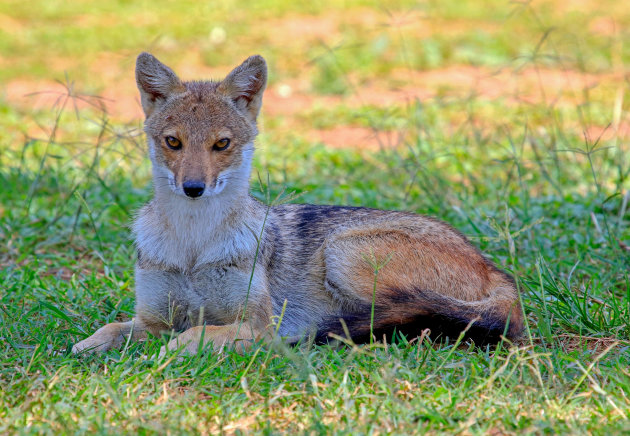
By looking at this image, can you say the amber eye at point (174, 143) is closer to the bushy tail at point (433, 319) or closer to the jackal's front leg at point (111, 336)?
the jackal's front leg at point (111, 336)

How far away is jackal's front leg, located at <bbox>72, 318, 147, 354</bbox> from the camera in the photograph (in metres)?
4.20

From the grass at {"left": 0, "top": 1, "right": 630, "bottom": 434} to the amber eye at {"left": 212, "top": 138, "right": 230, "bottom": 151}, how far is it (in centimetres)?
36

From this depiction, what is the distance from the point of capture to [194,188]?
14.0ft

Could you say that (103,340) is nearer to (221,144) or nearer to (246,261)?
(246,261)

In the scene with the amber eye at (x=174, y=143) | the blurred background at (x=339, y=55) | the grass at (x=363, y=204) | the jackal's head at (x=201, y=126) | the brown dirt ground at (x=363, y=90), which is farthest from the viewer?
the brown dirt ground at (x=363, y=90)

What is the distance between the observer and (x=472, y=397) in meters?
3.59

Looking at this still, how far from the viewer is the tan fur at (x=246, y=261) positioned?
428 centimetres

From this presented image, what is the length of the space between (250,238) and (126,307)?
1.03 meters

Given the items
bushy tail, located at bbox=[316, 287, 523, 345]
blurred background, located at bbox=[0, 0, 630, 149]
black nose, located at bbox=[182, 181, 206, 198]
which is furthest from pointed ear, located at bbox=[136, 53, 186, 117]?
blurred background, located at bbox=[0, 0, 630, 149]

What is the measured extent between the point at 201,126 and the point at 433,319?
68.8 inches

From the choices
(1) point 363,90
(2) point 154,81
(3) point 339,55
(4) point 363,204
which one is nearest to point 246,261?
(2) point 154,81

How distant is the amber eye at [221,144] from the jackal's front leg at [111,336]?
1.12 metres

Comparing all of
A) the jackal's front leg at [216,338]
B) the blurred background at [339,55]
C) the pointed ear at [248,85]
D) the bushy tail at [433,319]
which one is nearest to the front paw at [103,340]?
the jackal's front leg at [216,338]

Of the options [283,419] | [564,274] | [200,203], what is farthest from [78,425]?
[564,274]
